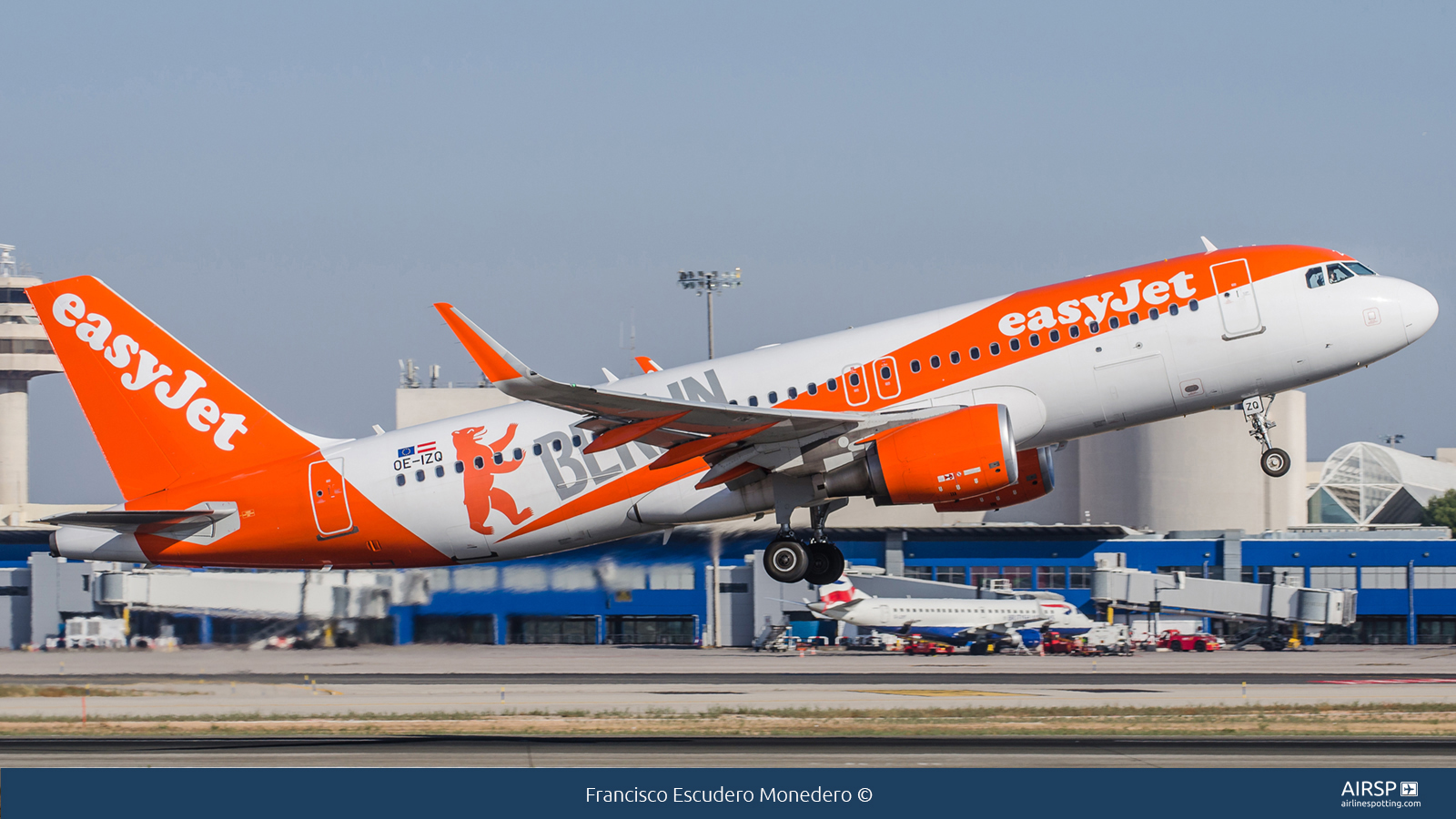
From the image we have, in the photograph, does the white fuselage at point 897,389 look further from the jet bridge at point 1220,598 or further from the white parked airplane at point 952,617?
the jet bridge at point 1220,598

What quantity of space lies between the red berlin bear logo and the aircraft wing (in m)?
3.11

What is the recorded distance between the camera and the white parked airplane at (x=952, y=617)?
6525cm

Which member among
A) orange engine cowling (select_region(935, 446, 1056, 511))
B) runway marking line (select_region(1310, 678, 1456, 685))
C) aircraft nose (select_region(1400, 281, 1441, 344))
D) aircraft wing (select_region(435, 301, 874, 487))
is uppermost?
aircraft nose (select_region(1400, 281, 1441, 344))

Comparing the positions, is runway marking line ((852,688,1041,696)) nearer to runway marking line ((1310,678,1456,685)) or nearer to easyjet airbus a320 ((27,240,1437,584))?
runway marking line ((1310,678,1456,685))

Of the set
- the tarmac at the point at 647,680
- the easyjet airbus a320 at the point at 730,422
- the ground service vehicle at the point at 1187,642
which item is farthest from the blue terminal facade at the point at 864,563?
the easyjet airbus a320 at the point at 730,422

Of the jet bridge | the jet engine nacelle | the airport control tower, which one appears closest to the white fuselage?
the jet engine nacelle

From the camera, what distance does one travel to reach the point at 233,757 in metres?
27.3

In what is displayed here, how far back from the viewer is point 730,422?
27156 mm

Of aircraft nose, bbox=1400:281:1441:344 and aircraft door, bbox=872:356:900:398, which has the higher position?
aircraft nose, bbox=1400:281:1441:344

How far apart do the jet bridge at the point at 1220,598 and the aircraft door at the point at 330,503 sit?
48.8m

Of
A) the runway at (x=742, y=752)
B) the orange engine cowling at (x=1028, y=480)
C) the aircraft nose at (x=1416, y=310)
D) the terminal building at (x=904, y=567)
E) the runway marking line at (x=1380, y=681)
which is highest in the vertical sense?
the aircraft nose at (x=1416, y=310)

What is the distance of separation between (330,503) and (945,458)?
1305 cm

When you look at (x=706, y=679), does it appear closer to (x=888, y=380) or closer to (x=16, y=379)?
(x=888, y=380)

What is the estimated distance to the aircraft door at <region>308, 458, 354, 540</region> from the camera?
102 ft
